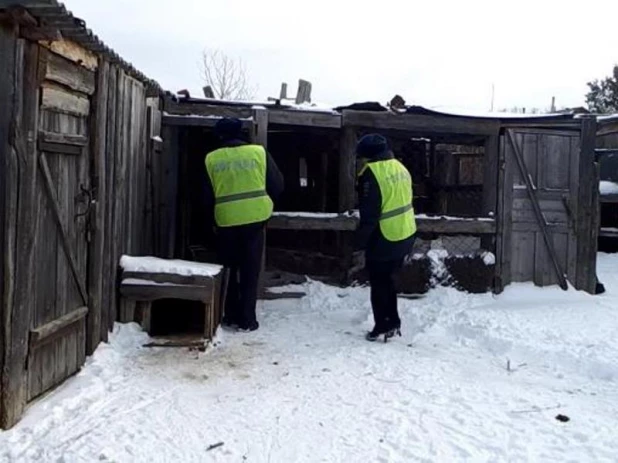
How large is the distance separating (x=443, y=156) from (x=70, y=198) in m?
8.36

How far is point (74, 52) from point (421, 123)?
461cm

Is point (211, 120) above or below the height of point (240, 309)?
above

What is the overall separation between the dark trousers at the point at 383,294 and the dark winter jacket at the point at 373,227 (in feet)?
0.27

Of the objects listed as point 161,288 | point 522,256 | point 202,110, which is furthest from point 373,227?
point 522,256

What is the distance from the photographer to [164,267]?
5340 mm

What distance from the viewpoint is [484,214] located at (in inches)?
315

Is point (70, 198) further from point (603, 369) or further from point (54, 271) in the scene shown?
point (603, 369)

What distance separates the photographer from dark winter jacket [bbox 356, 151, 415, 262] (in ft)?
18.1

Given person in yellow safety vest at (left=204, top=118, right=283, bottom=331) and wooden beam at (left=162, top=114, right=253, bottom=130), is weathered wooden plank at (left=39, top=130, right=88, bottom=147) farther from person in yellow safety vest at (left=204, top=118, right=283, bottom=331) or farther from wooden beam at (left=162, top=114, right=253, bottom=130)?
wooden beam at (left=162, top=114, right=253, bottom=130)

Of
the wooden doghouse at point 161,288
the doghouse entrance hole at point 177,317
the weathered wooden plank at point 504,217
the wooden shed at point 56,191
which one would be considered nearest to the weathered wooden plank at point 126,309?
the wooden doghouse at point 161,288

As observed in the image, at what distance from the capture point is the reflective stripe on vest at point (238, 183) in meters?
5.73

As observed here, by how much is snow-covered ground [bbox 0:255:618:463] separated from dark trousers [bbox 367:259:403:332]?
20cm

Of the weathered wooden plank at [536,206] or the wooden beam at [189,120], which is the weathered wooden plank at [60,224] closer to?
the wooden beam at [189,120]


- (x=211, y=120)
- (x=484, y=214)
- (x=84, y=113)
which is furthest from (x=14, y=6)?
(x=484, y=214)
